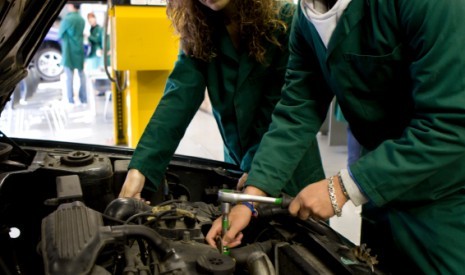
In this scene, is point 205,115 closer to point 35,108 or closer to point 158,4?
point 35,108

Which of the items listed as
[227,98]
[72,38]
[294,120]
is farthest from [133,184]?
[72,38]

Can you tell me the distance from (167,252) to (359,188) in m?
0.44

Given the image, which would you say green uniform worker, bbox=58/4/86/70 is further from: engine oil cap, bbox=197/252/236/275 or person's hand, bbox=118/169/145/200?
engine oil cap, bbox=197/252/236/275

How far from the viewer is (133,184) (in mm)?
1489

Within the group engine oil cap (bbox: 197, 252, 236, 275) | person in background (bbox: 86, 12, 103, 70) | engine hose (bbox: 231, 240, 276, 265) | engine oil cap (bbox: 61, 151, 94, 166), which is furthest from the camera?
person in background (bbox: 86, 12, 103, 70)

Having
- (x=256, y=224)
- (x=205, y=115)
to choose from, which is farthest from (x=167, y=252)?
(x=205, y=115)

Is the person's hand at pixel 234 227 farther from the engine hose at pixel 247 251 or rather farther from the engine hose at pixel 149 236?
the engine hose at pixel 149 236

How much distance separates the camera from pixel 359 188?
3.33ft

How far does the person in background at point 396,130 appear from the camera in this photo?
906 millimetres

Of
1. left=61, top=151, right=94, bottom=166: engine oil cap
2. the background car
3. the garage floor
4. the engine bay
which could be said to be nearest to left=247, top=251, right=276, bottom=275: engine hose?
the engine bay

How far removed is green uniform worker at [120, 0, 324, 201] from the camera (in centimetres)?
156

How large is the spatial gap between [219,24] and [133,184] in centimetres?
63

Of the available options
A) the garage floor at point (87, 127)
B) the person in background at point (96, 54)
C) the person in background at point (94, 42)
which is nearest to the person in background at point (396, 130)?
the garage floor at point (87, 127)

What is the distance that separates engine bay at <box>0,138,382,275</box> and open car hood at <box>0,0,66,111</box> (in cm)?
27
